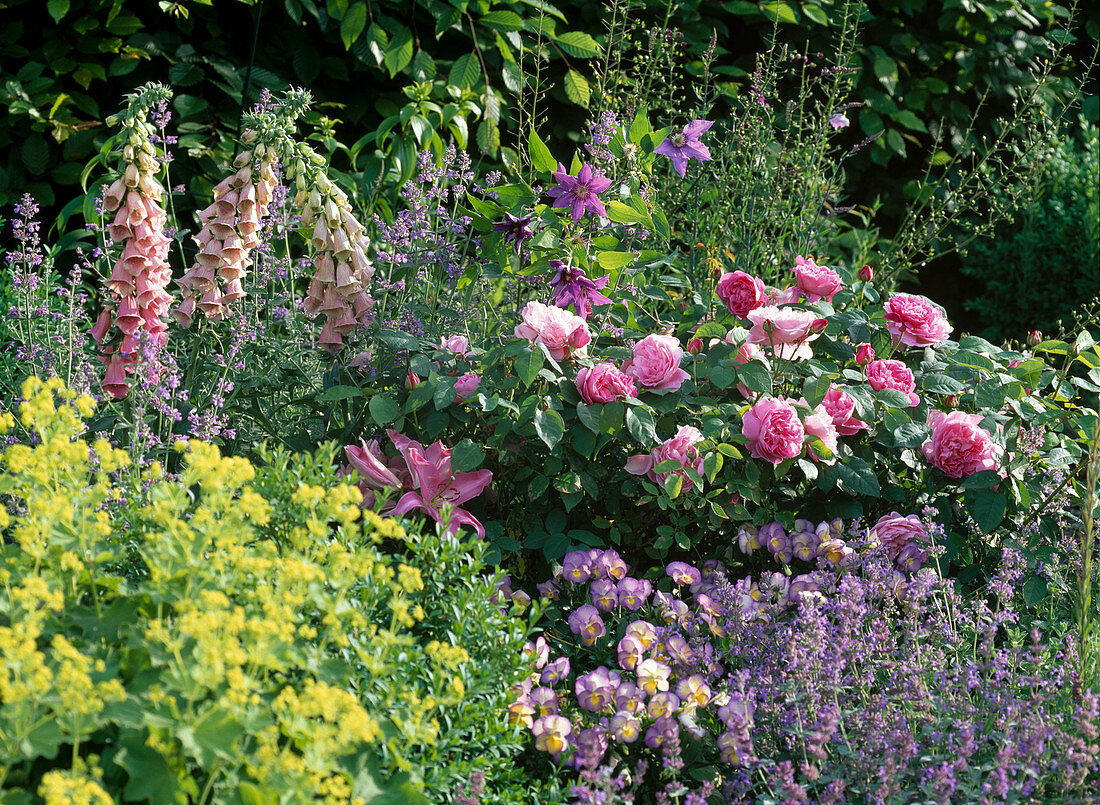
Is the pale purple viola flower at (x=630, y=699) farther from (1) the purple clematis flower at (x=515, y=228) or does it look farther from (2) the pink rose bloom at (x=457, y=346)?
(1) the purple clematis flower at (x=515, y=228)

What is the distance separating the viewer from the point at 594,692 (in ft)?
5.94

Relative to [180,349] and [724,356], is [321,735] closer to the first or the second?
[724,356]

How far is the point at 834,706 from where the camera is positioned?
168 cm

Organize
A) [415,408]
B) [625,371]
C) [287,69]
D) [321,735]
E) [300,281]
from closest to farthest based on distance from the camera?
[321,735]
[415,408]
[625,371]
[300,281]
[287,69]

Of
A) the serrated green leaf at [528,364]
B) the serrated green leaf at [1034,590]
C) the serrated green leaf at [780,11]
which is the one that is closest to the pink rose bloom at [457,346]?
the serrated green leaf at [528,364]

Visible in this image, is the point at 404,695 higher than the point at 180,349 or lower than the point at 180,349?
higher

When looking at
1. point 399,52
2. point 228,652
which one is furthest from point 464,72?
point 228,652

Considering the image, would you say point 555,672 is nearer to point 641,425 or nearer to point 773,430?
point 641,425

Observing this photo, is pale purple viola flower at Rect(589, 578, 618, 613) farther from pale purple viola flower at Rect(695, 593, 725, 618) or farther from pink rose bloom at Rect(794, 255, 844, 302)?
pink rose bloom at Rect(794, 255, 844, 302)

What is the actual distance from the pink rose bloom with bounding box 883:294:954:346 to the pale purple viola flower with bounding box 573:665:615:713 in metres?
1.18

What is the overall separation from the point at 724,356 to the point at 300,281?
1.87m

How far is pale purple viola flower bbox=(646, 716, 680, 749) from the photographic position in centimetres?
165

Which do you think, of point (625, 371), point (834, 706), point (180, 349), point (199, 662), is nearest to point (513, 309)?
point (625, 371)

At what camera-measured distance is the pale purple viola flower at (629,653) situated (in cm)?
188
